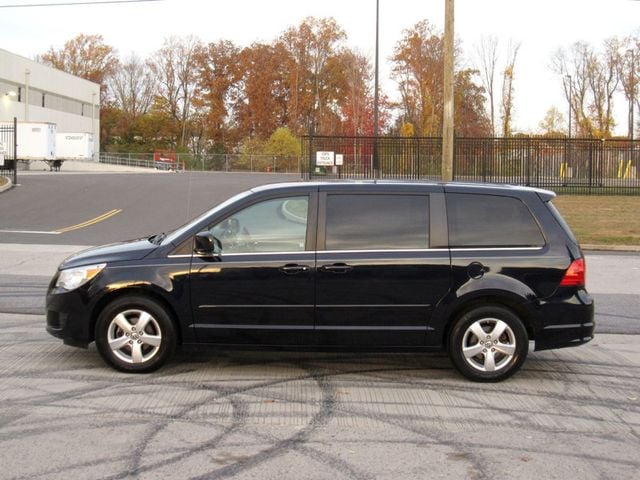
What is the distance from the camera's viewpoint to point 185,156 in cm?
7094

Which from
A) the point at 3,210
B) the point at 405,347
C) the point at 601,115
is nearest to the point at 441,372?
the point at 405,347

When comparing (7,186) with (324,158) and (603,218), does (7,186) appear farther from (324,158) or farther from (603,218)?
(603,218)

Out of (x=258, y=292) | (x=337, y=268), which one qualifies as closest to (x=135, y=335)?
(x=258, y=292)

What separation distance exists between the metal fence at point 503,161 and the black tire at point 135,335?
2419 centimetres

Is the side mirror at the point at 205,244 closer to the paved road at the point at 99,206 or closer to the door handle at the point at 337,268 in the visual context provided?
the door handle at the point at 337,268

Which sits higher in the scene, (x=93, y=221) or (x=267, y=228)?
(x=267, y=228)

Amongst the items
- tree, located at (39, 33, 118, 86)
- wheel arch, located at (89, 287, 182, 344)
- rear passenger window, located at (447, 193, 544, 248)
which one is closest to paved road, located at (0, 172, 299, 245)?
wheel arch, located at (89, 287, 182, 344)

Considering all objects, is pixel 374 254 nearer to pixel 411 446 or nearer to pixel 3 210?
pixel 411 446

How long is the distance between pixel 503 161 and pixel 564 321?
2564 cm

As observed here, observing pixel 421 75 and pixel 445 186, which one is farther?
pixel 421 75

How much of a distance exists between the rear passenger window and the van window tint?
0.25 meters

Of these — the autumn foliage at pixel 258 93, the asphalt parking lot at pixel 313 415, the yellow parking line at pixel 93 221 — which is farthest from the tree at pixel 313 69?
the asphalt parking lot at pixel 313 415

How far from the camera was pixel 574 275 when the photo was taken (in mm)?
6262

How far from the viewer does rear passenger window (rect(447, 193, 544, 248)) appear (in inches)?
249
